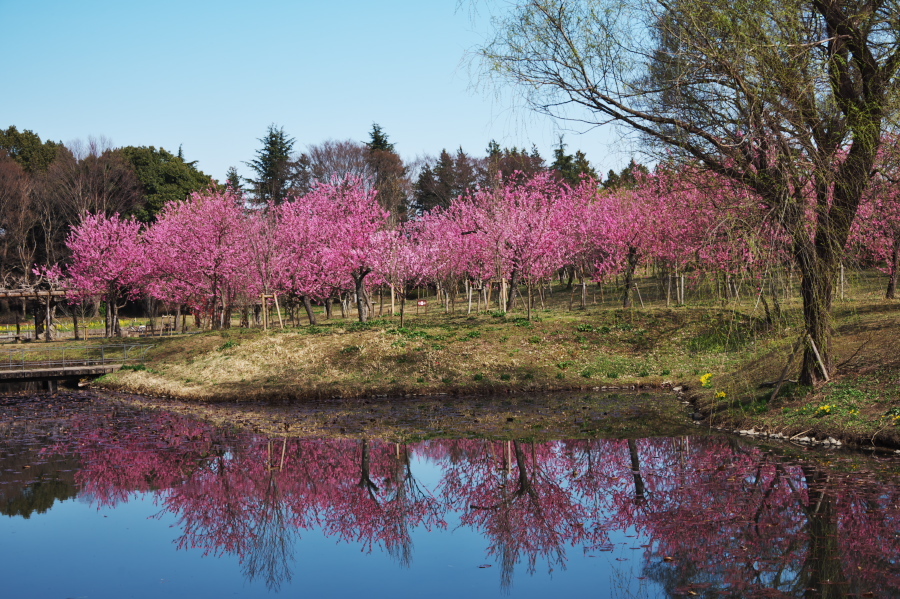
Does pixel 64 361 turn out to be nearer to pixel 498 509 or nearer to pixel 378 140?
pixel 498 509

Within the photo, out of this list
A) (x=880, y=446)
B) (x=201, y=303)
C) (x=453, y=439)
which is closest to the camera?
(x=880, y=446)

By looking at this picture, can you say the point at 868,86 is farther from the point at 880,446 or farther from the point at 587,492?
the point at 587,492

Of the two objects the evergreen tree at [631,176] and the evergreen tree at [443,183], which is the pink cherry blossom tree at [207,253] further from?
the evergreen tree at [443,183]

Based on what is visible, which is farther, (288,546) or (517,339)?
(517,339)

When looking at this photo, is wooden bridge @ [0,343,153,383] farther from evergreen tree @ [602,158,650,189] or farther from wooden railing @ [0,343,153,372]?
evergreen tree @ [602,158,650,189]

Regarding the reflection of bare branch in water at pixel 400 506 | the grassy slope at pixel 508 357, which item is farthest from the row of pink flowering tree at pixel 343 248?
the reflection of bare branch in water at pixel 400 506

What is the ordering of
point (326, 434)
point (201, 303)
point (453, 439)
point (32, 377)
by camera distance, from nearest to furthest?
point (453, 439), point (326, 434), point (32, 377), point (201, 303)

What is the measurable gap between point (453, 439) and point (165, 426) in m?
8.00

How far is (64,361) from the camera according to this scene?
29500 millimetres

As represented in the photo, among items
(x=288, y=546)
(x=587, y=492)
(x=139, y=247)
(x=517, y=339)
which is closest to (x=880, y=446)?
(x=587, y=492)

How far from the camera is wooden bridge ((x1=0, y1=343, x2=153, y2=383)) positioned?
28.2 m

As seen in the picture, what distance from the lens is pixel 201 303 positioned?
40.8 m

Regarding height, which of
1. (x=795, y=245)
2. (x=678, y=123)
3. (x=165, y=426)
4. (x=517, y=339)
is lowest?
(x=165, y=426)

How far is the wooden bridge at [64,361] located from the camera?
2825 centimetres
